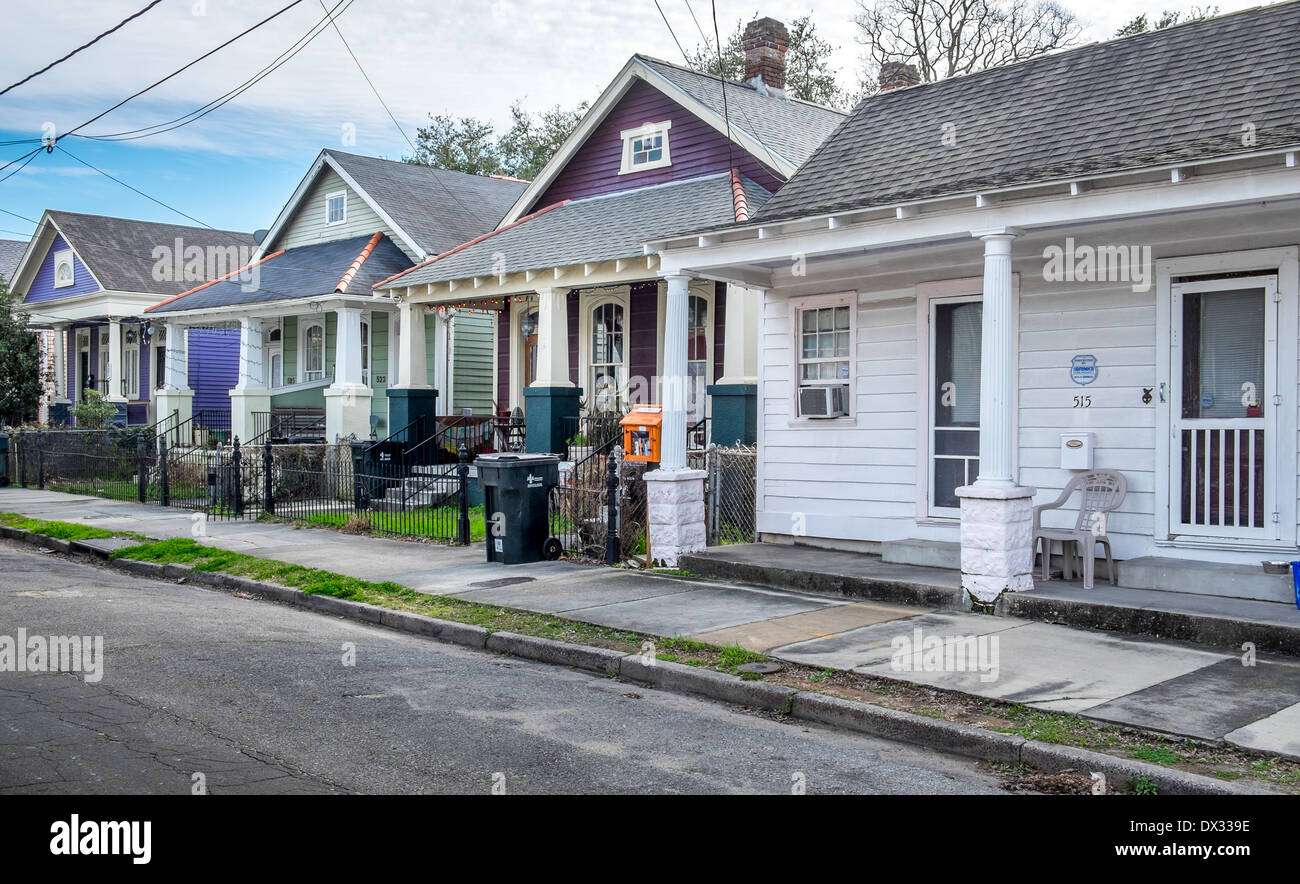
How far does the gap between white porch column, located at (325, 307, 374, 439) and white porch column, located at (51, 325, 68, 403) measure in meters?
16.4

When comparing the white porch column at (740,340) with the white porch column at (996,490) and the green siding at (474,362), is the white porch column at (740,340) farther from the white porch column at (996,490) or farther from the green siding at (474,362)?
the green siding at (474,362)

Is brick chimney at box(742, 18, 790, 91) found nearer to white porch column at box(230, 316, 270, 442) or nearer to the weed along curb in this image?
white porch column at box(230, 316, 270, 442)

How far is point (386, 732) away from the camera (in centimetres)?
600

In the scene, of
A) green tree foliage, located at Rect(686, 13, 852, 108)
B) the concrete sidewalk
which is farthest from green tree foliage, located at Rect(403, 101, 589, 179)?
the concrete sidewalk

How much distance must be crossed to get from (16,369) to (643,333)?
1937 cm

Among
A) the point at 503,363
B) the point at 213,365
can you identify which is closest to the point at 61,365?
the point at 213,365

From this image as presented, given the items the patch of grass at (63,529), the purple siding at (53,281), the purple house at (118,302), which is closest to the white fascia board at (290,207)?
the purple house at (118,302)

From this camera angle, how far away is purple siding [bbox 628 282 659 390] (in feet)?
61.5

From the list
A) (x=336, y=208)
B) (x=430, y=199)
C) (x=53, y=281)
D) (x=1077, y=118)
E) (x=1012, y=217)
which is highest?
(x=430, y=199)

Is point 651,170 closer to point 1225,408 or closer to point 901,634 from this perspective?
point 1225,408

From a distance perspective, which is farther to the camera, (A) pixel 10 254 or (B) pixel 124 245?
(A) pixel 10 254

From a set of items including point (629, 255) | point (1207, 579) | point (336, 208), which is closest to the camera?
point (1207, 579)

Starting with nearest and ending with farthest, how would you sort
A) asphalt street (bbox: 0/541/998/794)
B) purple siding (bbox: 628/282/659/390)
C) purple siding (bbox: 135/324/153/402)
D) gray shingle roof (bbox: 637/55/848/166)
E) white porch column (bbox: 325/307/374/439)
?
asphalt street (bbox: 0/541/998/794) → gray shingle roof (bbox: 637/55/848/166) → purple siding (bbox: 628/282/659/390) → white porch column (bbox: 325/307/374/439) → purple siding (bbox: 135/324/153/402)
